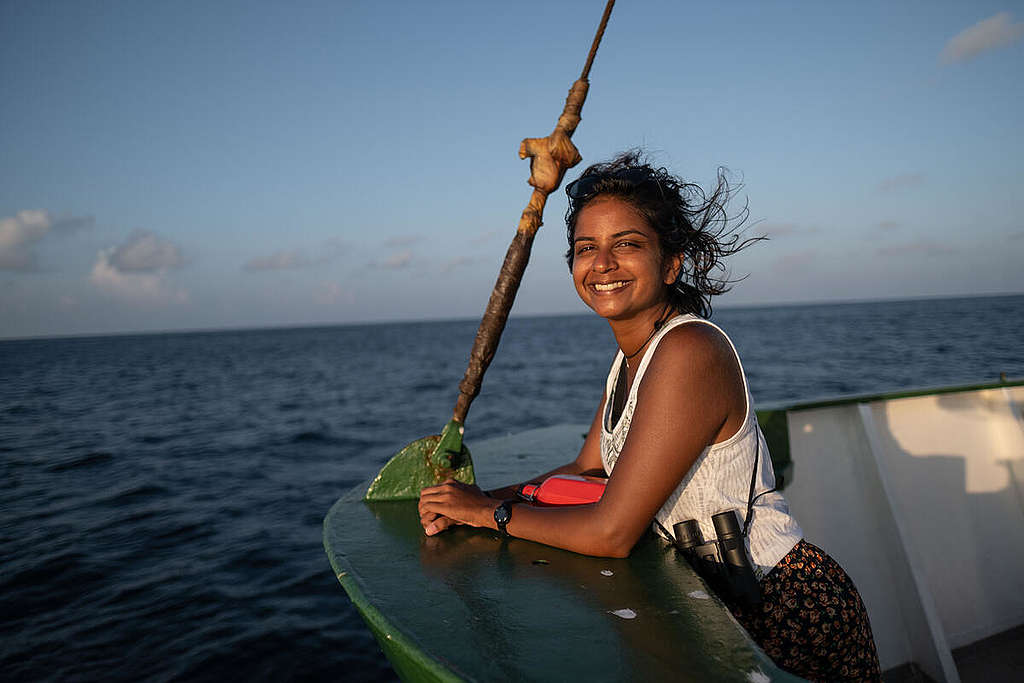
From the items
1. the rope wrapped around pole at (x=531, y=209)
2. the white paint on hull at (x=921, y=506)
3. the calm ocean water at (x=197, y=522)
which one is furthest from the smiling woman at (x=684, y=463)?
the calm ocean water at (x=197, y=522)

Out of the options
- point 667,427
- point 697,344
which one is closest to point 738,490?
point 667,427

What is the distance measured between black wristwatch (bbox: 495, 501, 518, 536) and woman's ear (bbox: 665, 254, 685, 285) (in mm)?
938

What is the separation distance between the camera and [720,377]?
62.4 inches

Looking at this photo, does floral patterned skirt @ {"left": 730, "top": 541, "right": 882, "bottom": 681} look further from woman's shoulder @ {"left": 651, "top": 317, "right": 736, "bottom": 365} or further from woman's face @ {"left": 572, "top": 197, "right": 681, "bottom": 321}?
woman's face @ {"left": 572, "top": 197, "right": 681, "bottom": 321}

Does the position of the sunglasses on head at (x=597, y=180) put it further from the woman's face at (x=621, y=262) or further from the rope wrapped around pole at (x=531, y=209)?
the rope wrapped around pole at (x=531, y=209)

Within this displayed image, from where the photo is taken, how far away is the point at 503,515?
196 centimetres

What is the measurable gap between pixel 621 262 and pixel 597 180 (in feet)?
0.94

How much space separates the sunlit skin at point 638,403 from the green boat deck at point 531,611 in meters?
0.09

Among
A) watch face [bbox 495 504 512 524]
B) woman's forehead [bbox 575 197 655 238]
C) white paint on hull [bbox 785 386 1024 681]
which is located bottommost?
white paint on hull [bbox 785 386 1024 681]

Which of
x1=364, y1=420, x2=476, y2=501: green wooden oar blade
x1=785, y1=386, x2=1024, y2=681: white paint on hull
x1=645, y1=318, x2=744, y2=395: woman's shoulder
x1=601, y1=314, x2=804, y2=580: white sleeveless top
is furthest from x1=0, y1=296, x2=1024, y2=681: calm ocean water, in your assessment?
x1=645, y1=318, x2=744, y2=395: woman's shoulder

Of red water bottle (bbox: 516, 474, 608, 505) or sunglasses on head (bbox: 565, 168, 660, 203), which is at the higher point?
sunglasses on head (bbox: 565, 168, 660, 203)

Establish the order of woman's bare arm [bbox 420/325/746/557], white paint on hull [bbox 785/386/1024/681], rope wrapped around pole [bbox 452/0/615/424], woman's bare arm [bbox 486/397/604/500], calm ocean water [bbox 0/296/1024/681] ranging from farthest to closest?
calm ocean water [bbox 0/296/1024/681] → white paint on hull [bbox 785/386/1024/681] → woman's bare arm [bbox 486/397/604/500] → rope wrapped around pole [bbox 452/0/615/424] → woman's bare arm [bbox 420/325/746/557]

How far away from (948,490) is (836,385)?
62.8 feet

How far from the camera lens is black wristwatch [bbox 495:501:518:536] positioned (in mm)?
1950
